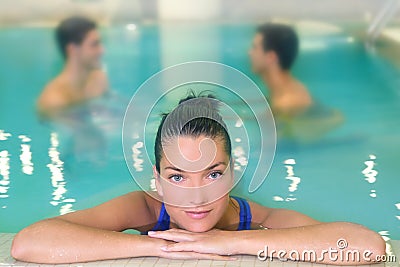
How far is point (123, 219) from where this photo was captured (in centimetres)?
254

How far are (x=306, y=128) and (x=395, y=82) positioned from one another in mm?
1011

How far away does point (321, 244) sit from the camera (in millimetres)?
2174

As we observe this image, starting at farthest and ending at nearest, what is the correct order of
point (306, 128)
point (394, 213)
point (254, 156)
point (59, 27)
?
1. point (59, 27)
2. point (306, 128)
3. point (254, 156)
4. point (394, 213)

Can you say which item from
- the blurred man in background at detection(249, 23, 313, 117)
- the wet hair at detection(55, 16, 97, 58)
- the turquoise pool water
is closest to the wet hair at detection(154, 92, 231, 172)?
the turquoise pool water

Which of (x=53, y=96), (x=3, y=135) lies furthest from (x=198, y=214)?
(x=53, y=96)

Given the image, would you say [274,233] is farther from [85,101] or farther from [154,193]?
[85,101]

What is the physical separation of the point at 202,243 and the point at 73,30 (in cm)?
426

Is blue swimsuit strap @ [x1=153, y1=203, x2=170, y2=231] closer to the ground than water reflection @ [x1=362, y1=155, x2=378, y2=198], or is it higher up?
closer to the ground

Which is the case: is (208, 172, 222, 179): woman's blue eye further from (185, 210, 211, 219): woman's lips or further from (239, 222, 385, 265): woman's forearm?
(239, 222, 385, 265): woman's forearm

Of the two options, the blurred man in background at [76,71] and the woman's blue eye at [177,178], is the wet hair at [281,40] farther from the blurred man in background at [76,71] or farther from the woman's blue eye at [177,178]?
the woman's blue eye at [177,178]

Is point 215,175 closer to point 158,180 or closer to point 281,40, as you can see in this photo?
point 158,180

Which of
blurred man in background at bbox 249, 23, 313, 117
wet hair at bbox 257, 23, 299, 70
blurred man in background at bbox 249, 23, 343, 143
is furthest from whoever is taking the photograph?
wet hair at bbox 257, 23, 299, 70

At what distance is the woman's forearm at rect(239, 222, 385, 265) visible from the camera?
2.16 m

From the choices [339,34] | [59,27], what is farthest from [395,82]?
[59,27]
